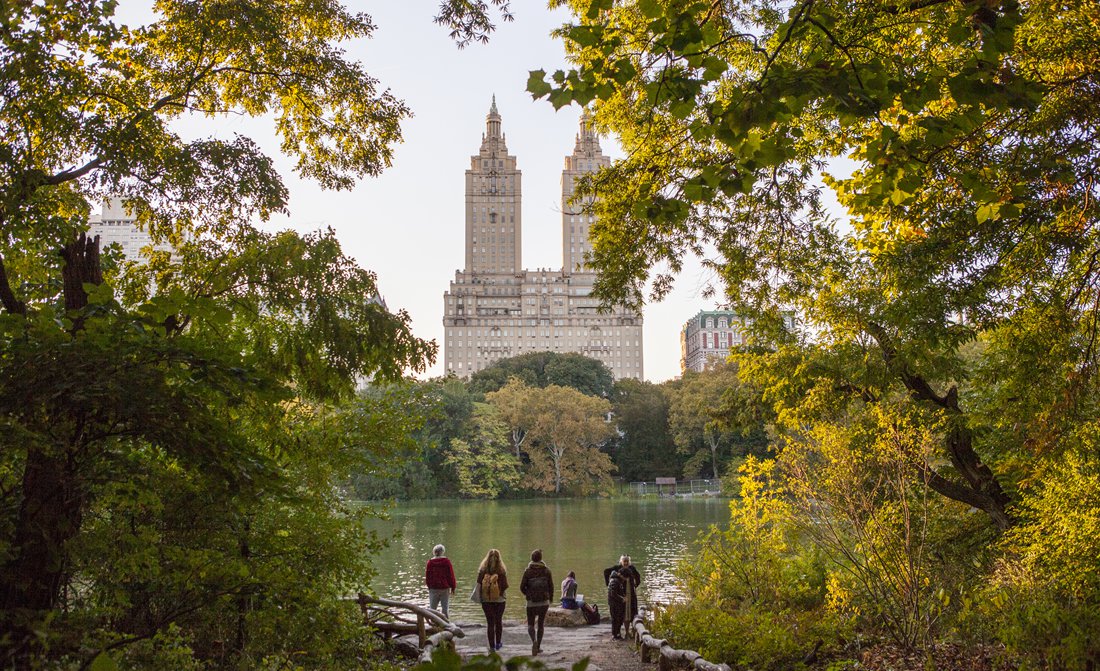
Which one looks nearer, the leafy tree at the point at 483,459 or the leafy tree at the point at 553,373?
the leafy tree at the point at 483,459

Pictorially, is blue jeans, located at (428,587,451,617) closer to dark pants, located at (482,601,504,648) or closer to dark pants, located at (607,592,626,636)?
dark pants, located at (482,601,504,648)

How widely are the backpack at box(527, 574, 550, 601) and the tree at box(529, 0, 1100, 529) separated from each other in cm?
295

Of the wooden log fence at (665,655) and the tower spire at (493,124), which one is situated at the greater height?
the tower spire at (493,124)

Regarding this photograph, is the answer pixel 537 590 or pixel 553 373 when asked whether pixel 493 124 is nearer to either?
pixel 553 373

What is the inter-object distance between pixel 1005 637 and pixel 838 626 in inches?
77.1

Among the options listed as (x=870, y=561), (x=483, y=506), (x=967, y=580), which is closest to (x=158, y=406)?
(x=870, y=561)

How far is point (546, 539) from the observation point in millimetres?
24828

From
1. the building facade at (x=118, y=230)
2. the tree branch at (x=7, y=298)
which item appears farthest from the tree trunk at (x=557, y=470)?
the tree branch at (x=7, y=298)

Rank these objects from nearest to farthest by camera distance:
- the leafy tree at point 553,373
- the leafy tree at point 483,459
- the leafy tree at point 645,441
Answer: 1. the leafy tree at point 483,459
2. the leafy tree at point 645,441
3. the leafy tree at point 553,373

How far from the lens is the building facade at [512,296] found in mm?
107875

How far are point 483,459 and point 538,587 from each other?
37.2 metres

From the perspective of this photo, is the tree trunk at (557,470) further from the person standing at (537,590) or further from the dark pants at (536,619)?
the person standing at (537,590)

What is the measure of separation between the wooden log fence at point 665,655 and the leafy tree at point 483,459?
118ft

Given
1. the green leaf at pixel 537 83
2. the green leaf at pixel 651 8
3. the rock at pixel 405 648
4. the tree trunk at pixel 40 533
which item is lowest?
the rock at pixel 405 648
